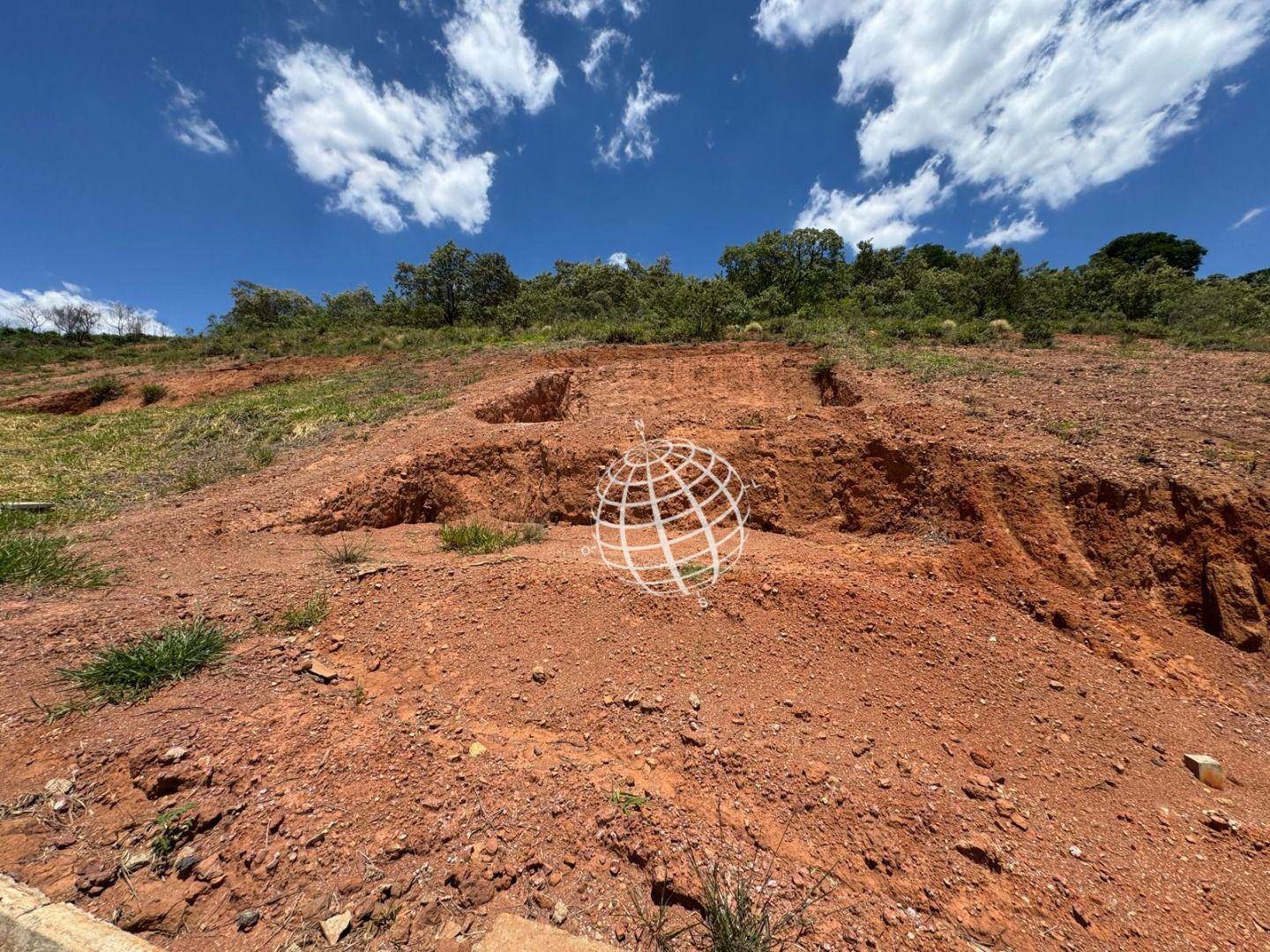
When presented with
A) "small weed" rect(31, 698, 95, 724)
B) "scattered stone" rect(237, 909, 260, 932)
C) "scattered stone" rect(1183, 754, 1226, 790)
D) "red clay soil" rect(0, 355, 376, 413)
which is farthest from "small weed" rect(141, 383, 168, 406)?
"scattered stone" rect(1183, 754, 1226, 790)

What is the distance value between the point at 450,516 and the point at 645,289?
27.2 metres

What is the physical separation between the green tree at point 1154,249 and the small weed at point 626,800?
6134 cm

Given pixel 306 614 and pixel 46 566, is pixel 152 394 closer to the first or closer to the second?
→ pixel 46 566

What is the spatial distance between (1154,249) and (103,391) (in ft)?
253

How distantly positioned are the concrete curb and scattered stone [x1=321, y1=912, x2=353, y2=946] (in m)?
0.57

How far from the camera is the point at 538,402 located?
37.4 ft

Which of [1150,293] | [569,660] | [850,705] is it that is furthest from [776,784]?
[1150,293]

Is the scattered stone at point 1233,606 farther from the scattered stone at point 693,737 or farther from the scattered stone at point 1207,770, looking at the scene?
the scattered stone at point 693,737

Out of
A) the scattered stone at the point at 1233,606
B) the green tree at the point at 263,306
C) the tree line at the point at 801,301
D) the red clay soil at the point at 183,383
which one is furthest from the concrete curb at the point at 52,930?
the green tree at the point at 263,306

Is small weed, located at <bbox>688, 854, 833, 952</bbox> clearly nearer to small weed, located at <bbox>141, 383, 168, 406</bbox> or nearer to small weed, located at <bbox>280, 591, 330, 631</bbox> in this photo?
small weed, located at <bbox>280, 591, 330, 631</bbox>

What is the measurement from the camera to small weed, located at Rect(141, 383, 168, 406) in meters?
15.9

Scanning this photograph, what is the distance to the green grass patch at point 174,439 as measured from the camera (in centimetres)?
745

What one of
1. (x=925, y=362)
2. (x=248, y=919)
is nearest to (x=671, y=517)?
(x=248, y=919)

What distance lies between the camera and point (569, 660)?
11.9ft
